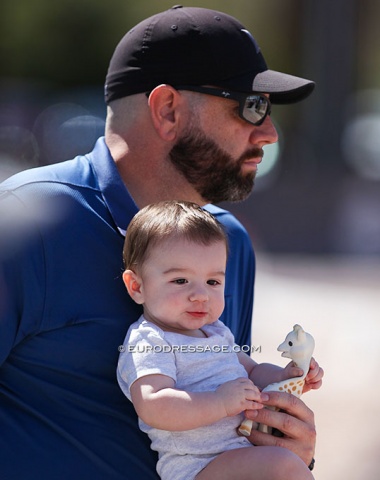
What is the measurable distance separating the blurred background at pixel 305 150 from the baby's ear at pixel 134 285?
3851mm

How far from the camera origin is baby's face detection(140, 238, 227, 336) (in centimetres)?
260

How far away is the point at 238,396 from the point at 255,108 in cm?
115

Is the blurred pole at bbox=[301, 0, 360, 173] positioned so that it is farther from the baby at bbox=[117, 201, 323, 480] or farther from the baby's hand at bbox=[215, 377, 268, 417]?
the baby's hand at bbox=[215, 377, 268, 417]

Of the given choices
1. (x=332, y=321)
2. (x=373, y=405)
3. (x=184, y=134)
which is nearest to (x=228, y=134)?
(x=184, y=134)

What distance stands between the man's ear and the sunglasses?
4 centimetres

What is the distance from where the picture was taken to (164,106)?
10.2 feet

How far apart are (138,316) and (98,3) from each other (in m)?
23.2

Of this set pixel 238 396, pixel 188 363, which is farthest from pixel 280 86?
pixel 238 396

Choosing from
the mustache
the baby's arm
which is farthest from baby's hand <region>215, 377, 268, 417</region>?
the mustache

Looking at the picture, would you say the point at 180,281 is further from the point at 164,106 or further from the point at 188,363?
the point at 164,106

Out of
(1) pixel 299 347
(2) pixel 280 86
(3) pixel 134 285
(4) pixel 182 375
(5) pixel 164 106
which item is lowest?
(4) pixel 182 375

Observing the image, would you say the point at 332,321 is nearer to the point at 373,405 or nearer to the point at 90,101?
the point at 373,405

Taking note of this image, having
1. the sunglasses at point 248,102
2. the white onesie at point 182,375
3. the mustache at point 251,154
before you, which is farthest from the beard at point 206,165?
the white onesie at point 182,375

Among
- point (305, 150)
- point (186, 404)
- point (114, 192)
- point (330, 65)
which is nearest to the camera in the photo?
point (186, 404)
